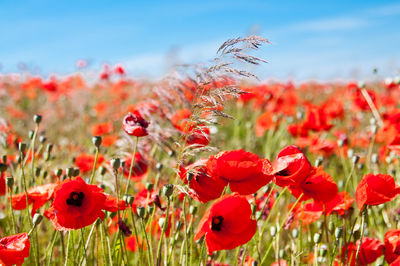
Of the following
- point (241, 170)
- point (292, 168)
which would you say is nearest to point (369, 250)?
point (292, 168)

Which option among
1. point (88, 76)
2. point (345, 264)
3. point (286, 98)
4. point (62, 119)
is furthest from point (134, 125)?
point (88, 76)

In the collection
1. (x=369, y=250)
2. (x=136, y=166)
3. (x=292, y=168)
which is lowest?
(x=369, y=250)

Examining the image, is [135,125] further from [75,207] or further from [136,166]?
[136,166]

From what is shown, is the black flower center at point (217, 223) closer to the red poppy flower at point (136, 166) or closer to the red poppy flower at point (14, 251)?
the red poppy flower at point (14, 251)

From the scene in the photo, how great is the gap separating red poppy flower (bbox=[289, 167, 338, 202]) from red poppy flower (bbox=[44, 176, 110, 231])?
0.55 m

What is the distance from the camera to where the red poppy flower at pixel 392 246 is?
54.5 inches

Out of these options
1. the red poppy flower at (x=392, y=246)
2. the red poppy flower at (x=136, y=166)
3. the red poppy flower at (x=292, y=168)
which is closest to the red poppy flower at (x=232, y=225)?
the red poppy flower at (x=292, y=168)

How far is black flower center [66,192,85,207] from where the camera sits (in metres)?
1.24

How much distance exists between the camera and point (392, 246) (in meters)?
1.39

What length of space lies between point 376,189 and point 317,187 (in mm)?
160

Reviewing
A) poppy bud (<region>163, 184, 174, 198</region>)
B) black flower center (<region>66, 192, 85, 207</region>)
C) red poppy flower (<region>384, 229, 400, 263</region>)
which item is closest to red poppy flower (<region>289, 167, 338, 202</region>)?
red poppy flower (<region>384, 229, 400, 263</region>)

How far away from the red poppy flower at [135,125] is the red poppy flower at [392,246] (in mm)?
806

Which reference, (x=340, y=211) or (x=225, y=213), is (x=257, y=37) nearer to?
(x=225, y=213)

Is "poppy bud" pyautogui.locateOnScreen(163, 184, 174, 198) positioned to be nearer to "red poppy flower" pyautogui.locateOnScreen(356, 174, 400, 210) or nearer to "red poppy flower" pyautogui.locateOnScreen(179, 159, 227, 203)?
"red poppy flower" pyautogui.locateOnScreen(179, 159, 227, 203)
